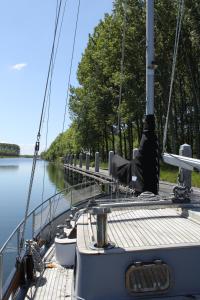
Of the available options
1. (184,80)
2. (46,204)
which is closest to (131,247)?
(46,204)

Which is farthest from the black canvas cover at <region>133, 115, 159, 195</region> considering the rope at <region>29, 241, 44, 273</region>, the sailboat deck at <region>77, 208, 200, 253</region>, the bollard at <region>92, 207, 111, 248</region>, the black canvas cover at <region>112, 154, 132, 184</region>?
the bollard at <region>92, 207, 111, 248</region>

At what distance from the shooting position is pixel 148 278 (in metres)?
4.77

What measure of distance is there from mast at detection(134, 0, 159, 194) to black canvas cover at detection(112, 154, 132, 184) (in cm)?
62

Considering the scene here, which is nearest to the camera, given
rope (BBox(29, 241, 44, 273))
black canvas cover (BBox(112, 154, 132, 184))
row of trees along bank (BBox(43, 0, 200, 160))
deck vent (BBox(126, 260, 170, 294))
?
deck vent (BBox(126, 260, 170, 294))

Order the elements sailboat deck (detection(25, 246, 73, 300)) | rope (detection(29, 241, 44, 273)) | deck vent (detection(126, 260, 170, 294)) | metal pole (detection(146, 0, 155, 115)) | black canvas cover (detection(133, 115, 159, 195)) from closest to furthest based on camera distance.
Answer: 1. deck vent (detection(126, 260, 170, 294))
2. sailboat deck (detection(25, 246, 73, 300))
3. rope (detection(29, 241, 44, 273))
4. black canvas cover (detection(133, 115, 159, 195))
5. metal pole (detection(146, 0, 155, 115))

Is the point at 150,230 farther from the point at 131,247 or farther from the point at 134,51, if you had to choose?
the point at 134,51

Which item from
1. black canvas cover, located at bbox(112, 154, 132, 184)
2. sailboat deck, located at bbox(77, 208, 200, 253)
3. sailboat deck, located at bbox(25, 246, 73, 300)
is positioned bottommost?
sailboat deck, located at bbox(25, 246, 73, 300)

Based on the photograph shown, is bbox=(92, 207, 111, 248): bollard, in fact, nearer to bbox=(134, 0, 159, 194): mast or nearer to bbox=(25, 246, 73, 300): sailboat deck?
bbox=(25, 246, 73, 300): sailboat deck

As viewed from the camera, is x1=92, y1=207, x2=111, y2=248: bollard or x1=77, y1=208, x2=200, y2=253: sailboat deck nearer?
x1=92, y1=207, x2=111, y2=248: bollard

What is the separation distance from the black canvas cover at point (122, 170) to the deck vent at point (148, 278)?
502 cm

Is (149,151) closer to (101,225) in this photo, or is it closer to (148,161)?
(148,161)

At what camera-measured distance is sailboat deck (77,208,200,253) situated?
5.02 m

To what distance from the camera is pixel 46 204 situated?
35.3ft

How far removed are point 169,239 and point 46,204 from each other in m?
6.02
